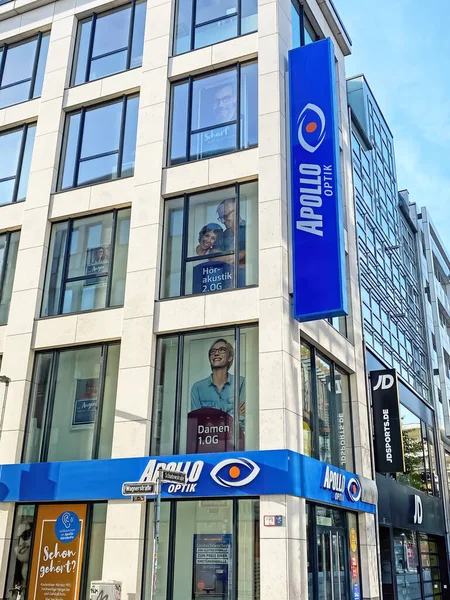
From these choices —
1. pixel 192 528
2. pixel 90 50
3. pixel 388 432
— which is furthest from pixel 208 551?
pixel 90 50

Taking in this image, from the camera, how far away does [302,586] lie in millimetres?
13234

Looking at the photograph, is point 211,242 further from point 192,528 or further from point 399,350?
point 399,350

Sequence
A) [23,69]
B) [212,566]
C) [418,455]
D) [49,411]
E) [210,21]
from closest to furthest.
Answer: [212,566], [49,411], [210,21], [23,69], [418,455]

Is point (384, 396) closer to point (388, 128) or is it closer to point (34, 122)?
point (34, 122)

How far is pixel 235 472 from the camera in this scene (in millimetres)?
13977

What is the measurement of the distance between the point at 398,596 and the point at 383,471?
4.19 metres

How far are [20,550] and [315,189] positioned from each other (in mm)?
11826

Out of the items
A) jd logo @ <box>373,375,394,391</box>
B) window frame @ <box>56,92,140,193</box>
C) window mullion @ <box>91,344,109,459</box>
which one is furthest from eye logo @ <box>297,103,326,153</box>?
jd logo @ <box>373,375,394,391</box>

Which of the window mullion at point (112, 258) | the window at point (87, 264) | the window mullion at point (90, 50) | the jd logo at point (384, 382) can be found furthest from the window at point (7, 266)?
the jd logo at point (384, 382)

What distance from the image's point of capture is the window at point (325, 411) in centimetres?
1628

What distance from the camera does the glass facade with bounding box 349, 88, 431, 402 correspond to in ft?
83.3

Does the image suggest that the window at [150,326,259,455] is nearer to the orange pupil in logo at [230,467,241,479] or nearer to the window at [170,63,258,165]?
the orange pupil in logo at [230,467,241,479]

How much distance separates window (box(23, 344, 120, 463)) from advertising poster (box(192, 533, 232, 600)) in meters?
3.55

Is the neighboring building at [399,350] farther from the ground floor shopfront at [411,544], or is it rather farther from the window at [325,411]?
the window at [325,411]
